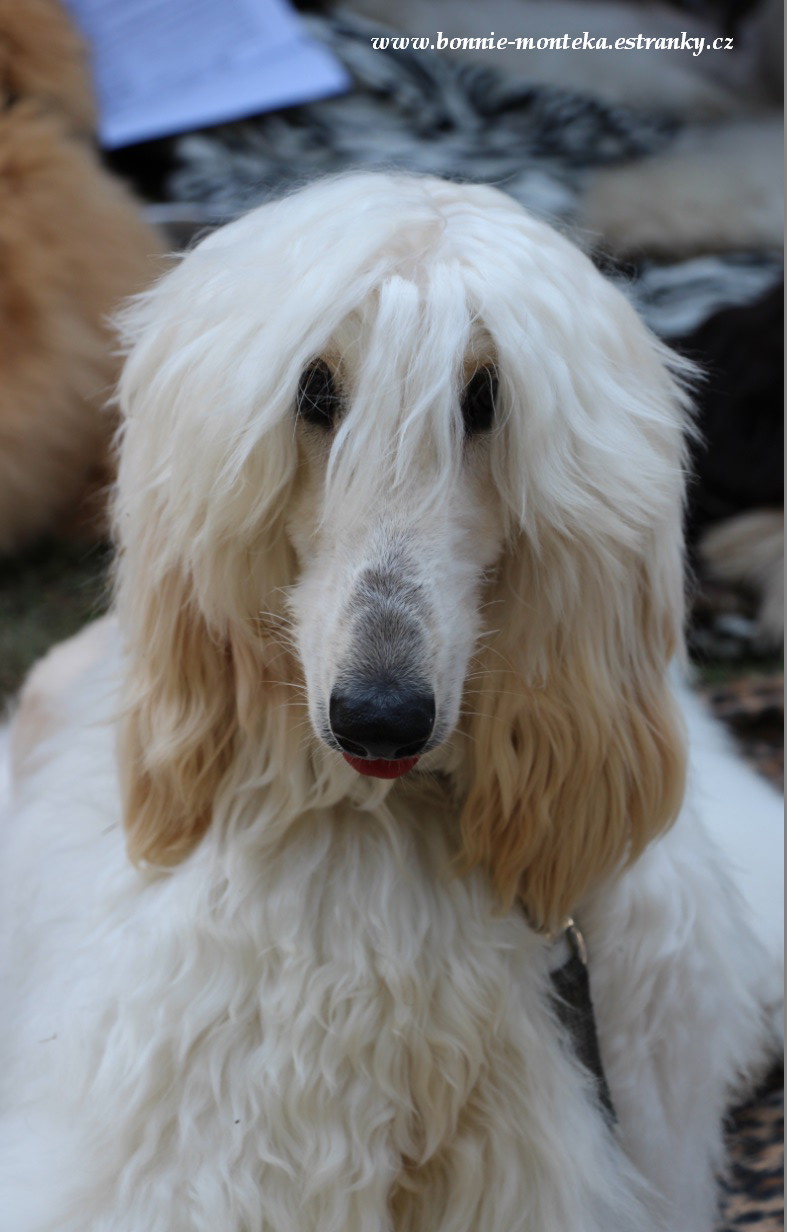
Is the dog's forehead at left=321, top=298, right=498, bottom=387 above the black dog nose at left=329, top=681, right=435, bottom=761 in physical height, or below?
above

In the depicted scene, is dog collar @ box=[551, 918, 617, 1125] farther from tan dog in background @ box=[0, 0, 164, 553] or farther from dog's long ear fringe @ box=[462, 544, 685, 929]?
tan dog in background @ box=[0, 0, 164, 553]

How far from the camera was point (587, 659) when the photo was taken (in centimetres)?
98

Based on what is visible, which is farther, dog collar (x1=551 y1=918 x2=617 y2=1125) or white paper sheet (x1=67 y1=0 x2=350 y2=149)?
white paper sheet (x1=67 y1=0 x2=350 y2=149)

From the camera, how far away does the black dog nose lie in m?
0.81

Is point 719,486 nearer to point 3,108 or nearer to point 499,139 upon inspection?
point 499,139

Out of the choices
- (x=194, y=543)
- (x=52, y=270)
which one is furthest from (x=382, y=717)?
(x=52, y=270)

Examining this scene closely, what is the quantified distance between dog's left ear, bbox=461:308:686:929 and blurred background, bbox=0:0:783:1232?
0.67 meters

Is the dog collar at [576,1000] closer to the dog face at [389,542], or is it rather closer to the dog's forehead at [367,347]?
the dog face at [389,542]

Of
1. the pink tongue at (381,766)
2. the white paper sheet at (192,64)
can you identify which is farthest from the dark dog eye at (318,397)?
the white paper sheet at (192,64)

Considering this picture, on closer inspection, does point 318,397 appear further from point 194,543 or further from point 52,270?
point 52,270

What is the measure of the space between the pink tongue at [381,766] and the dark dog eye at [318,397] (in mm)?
245

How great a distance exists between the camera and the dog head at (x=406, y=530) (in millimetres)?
851

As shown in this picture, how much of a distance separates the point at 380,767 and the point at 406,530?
0.17 meters

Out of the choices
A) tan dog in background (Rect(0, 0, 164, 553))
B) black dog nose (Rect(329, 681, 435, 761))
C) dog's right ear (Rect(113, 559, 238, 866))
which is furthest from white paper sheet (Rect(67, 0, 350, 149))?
black dog nose (Rect(329, 681, 435, 761))
